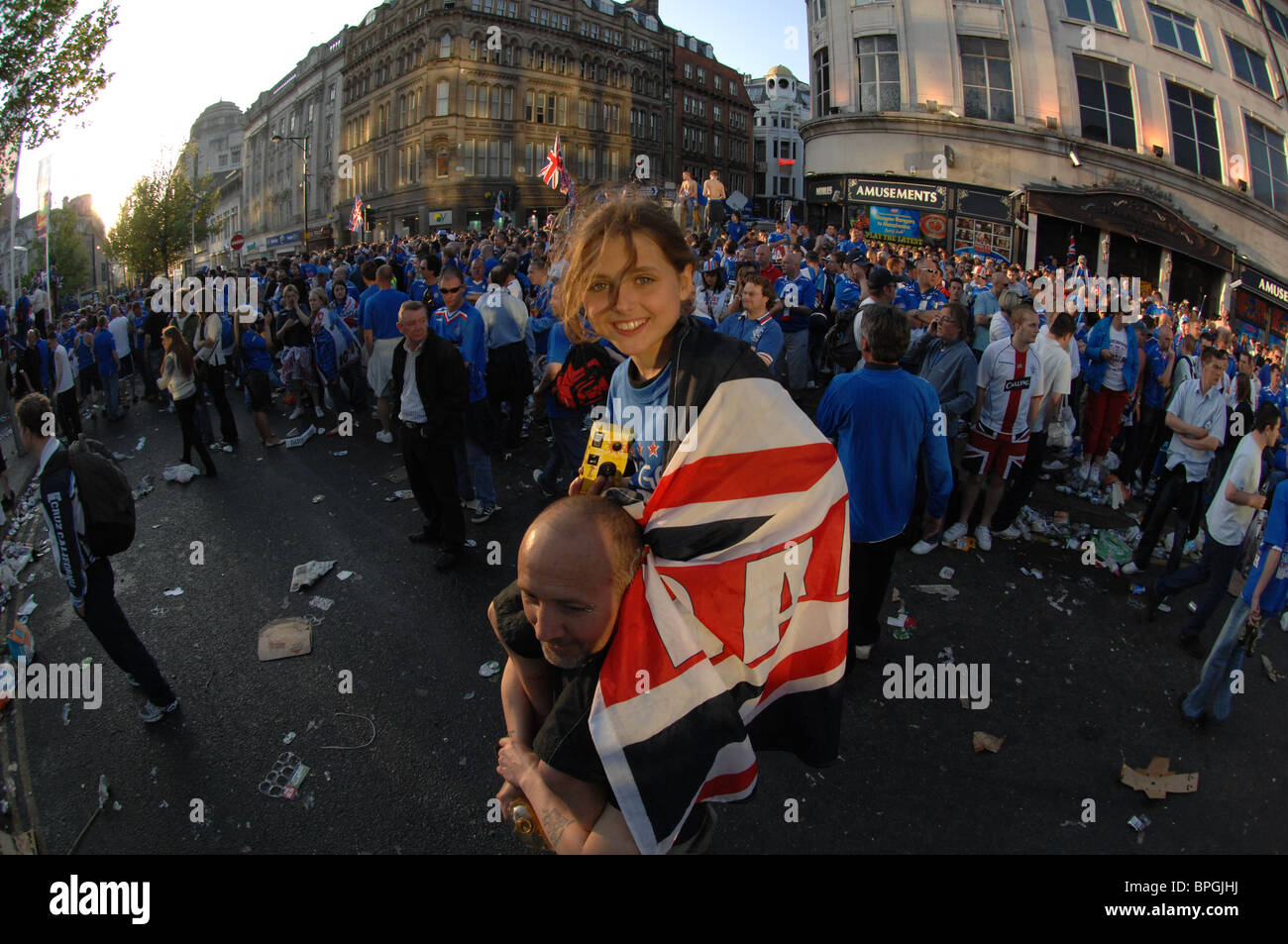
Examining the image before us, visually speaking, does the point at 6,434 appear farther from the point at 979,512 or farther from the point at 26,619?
the point at 979,512

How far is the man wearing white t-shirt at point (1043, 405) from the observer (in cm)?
645

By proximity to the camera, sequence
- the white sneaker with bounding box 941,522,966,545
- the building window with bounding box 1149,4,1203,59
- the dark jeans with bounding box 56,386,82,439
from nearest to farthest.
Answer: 1. the white sneaker with bounding box 941,522,966,545
2. the dark jeans with bounding box 56,386,82,439
3. the building window with bounding box 1149,4,1203,59

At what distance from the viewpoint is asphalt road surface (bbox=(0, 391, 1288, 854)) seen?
3.42 m

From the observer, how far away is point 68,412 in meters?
11.3

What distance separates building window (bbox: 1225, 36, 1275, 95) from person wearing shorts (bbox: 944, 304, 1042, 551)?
3565cm

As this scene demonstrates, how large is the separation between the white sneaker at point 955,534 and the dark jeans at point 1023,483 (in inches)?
20.0

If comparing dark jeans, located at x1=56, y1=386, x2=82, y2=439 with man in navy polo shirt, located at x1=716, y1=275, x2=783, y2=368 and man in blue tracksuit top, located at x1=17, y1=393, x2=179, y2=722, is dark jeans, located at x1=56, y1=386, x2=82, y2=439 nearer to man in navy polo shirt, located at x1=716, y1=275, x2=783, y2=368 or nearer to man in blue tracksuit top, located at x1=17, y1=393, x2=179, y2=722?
man in blue tracksuit top, located at x1=17, y1=393, x2=179, y2=722

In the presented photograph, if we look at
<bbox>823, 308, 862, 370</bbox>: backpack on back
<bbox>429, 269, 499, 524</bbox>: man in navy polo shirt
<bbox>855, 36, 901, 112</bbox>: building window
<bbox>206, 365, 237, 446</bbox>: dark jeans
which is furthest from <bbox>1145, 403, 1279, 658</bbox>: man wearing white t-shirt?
<bbox>855, 36, 901, 112</bbox>: building window

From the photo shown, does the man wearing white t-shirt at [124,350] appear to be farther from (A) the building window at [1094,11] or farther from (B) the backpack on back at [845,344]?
(A) the building window at [1094,11]

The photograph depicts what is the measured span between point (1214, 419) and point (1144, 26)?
31.9m

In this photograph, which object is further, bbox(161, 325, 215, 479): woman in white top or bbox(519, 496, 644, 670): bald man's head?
bbox(161, 325, 215, 479): woman in white top

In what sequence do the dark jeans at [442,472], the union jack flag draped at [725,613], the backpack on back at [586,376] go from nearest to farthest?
the union jack flag draped at [725,613] → the backpack on back at [586,376] → the dark jeans at [442,472]

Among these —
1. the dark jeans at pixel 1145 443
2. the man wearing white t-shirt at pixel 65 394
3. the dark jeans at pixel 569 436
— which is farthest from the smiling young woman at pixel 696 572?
the man wearing white t-shirt at pixel 65 394

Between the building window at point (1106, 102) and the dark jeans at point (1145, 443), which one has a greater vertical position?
the building window at point (1106, 102)
